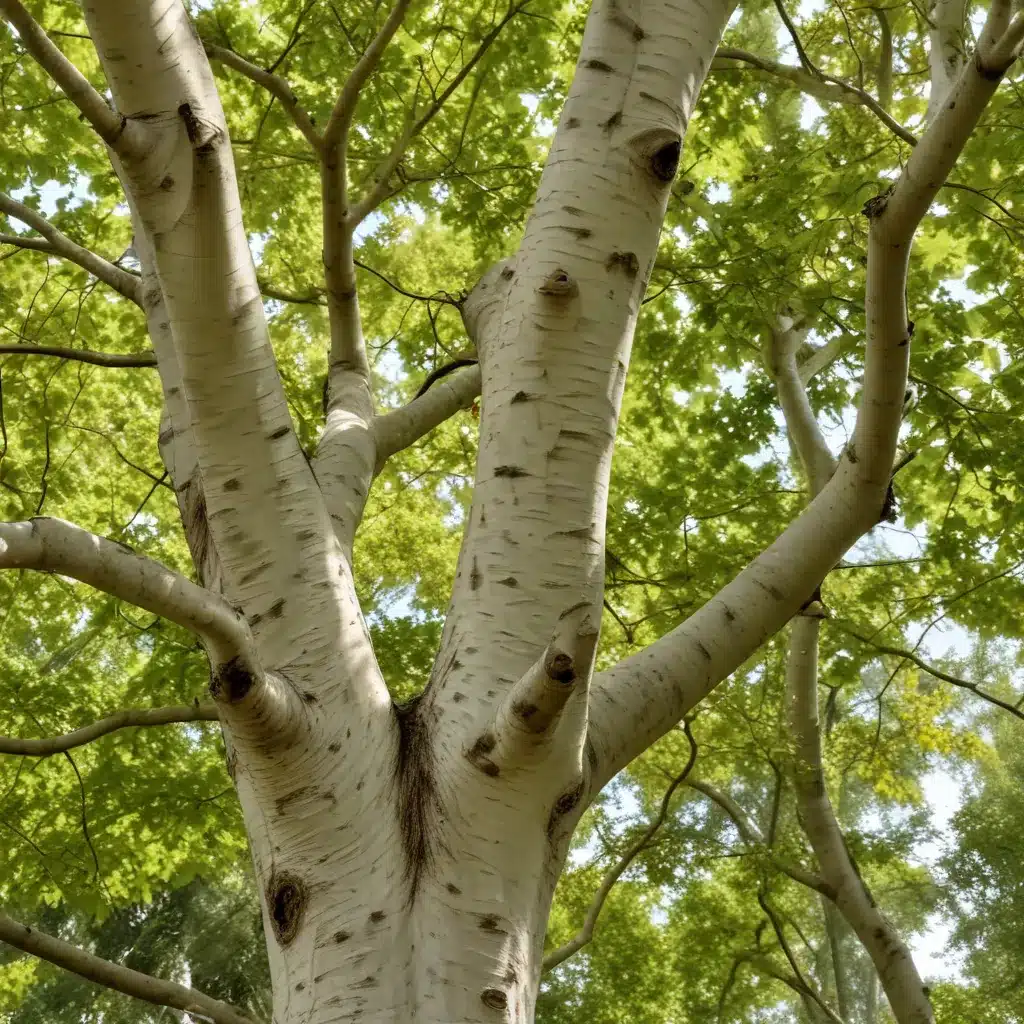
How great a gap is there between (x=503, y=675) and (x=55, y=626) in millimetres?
6500

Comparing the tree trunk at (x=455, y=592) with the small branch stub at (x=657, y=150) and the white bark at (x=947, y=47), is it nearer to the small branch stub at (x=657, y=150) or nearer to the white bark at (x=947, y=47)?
the small branch stub at (x=657, y=150)

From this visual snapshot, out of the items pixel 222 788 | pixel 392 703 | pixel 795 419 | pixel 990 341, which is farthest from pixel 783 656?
pixel 392 703

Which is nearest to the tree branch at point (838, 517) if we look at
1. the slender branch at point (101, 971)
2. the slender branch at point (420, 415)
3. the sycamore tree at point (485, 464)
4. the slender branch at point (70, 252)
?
the sycamore tree at point (485, 464)

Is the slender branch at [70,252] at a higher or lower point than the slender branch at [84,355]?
higher

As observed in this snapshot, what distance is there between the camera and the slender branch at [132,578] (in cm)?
118

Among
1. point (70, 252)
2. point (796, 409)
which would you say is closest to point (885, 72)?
point (796, 409)

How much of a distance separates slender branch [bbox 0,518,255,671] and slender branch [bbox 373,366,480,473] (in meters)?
1.54

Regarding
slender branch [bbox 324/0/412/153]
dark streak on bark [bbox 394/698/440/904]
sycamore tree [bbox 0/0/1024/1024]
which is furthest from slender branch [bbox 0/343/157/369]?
dark streak on bark [bbox 394/698/440/904]

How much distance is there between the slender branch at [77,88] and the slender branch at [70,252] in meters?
1.22

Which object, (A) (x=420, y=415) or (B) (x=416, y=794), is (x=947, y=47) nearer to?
(A) (x=420, y=415)

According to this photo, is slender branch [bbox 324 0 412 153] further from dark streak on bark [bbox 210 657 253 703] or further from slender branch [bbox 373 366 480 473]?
dark streak on bark [bbox 210 657 253 703]

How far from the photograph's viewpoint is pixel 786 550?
6.81 feet

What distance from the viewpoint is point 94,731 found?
304cm

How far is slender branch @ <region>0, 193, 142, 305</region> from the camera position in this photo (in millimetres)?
2906
